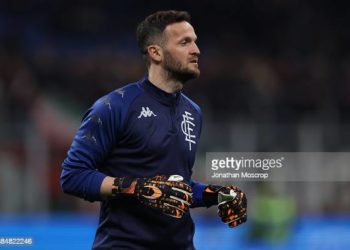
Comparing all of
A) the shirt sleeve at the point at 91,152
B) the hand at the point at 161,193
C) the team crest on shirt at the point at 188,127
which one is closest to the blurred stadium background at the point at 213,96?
the team crest on shirt at the point at 188,127

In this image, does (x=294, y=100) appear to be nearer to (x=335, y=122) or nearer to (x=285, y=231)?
(x=335, y=122)

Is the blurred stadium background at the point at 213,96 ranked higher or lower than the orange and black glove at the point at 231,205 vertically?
higher

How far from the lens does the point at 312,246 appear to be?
7.74 meters

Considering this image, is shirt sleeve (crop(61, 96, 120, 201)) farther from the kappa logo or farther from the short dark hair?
the short dark hair

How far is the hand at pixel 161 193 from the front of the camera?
330 cm

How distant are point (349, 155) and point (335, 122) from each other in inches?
91.2

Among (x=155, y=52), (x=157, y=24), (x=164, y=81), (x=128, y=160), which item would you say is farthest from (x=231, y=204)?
(x=157, y=24)

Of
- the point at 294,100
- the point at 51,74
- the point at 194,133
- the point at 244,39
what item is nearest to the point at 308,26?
the point at 244,39

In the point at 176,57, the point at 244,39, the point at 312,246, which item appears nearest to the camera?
the point at 176,57

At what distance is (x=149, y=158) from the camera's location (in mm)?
3512

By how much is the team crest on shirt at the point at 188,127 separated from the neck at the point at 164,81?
0.14 metres

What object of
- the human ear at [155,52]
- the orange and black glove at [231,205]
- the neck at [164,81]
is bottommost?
the orange and black glove at [231,205]

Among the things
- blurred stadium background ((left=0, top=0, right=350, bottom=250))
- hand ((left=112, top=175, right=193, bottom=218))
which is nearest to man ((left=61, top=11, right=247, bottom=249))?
hand ((left=112, top=175, right=193, bottom=218))

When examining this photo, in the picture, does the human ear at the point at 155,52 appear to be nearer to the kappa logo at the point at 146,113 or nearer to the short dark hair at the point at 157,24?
the short dark hair at the point at 157,24
